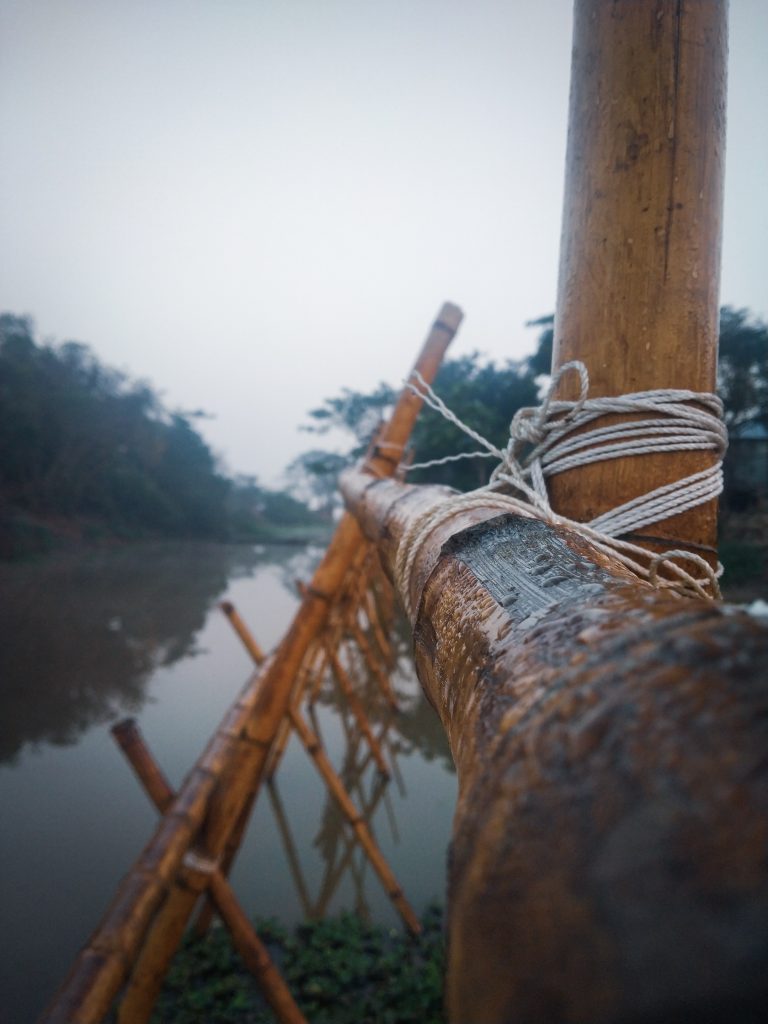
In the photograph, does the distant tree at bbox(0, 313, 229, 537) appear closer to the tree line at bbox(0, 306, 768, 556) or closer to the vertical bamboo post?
the tree line at bbox(0, 306, 768, 556)

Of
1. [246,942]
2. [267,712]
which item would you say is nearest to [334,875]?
[246,942]

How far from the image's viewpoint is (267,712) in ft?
7.70

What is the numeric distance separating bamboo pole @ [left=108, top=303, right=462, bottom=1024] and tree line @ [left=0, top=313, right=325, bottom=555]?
65.9ft

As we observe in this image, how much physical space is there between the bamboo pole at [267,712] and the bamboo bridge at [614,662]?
5.38 ft

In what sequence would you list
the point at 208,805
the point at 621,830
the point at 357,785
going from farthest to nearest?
the point at 357,785 < the point at 208,805 < the point at 621,830

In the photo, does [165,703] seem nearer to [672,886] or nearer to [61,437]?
[672,886]

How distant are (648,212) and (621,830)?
93 centimetres

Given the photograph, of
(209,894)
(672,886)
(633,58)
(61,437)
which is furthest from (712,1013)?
(61,437)

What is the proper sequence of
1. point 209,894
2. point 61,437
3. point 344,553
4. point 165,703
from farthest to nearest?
point 61,437
point 165,703
point 344,553
point 209,894

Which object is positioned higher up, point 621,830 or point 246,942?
point 621,830

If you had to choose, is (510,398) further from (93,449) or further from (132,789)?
(93,449)

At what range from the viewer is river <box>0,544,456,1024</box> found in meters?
3.97

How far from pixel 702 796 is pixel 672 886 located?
0.04m

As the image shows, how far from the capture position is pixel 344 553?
9.55ft
